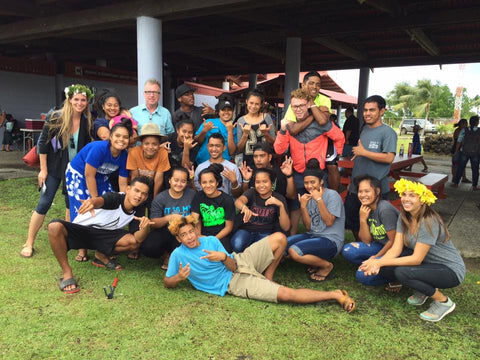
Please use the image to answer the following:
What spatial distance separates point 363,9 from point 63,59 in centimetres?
1169

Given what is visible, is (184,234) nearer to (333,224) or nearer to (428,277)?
(333,224)

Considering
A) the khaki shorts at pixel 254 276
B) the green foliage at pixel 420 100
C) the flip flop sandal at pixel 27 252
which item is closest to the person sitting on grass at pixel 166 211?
the khaki shorts at pixel 254 276

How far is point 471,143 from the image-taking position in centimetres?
873

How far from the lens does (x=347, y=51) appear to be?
34.8ft

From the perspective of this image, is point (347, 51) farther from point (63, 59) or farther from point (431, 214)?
point (63, 59)

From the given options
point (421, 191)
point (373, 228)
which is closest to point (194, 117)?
point (373, 228)

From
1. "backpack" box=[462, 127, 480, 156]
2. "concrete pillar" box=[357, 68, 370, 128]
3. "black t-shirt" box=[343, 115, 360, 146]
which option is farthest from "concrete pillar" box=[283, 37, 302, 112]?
"concrete pillar" box=[357, 68, 370, 128]

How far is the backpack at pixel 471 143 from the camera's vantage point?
8648mm

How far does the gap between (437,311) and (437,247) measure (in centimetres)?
49

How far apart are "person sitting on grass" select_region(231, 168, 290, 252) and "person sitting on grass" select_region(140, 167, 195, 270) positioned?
543mm

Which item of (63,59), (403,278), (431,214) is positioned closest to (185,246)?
(403,278)

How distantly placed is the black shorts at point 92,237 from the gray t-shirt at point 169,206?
0.37m

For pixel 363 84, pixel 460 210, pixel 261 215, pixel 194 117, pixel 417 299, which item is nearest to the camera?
pixel 417 299

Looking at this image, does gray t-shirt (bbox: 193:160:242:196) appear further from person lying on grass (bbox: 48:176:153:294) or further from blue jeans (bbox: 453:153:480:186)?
blue jeans (bbox: 453:153:480:186)
